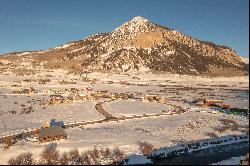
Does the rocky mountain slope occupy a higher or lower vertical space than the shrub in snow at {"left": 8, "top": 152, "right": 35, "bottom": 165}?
higher

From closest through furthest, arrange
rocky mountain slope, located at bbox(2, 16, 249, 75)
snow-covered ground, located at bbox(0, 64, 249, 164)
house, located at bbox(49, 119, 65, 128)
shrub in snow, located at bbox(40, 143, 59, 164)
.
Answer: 1. shrub in snow, located at bbox(40, 143, 59, 164)
2. snow-covered ground, located at bbox(0, 64, 249, 164)
3. house, located at bbox(49, 119, 65, 128)
4. rocky mountain slope, located at bbox(2, 16, 249, 75)

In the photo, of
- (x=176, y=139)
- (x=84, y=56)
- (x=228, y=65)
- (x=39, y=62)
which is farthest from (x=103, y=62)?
(x=176, y=139)

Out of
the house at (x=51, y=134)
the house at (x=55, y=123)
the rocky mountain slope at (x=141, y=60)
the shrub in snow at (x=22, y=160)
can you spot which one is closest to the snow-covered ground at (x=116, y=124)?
the shrub in snow at (x=22, y=160)

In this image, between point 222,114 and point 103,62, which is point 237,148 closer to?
point 222,114

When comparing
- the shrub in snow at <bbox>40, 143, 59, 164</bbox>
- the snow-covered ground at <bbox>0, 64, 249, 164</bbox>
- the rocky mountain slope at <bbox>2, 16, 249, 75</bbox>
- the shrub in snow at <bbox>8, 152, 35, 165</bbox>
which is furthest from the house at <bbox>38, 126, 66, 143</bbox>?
the rocky mountain slope at <bbox>2, 16, 249, 75</bbox>

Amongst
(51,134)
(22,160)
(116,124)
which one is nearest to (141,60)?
(116,124)

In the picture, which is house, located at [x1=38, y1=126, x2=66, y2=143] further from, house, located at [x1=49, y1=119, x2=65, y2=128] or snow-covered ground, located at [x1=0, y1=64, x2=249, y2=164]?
house, located at [x1=49, y1=119, x2=65, y2=128]

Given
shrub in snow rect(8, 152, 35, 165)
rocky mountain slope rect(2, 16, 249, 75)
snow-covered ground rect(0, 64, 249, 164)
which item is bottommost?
shrub in snow rect(8, 152, 35, 165)

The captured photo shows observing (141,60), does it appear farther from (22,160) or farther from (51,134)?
(22,160)

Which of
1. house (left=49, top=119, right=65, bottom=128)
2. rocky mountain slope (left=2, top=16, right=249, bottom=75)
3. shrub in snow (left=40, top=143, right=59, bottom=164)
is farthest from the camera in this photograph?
rocky mountain slope (left=2, top=16, right=249, bottom=75)
